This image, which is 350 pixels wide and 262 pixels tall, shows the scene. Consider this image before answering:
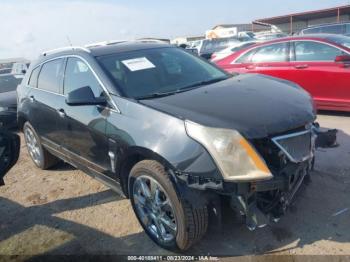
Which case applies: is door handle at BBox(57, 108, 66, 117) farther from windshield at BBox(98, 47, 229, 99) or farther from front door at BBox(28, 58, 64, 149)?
windshield at BBox(98, 47, 229, 99)

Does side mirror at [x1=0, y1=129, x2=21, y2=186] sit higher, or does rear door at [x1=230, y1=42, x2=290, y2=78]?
rear door at [x1=230, y1=42, x2=290, y2=78]

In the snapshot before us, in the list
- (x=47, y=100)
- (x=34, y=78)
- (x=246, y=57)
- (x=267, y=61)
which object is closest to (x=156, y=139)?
(x=47, y=100)

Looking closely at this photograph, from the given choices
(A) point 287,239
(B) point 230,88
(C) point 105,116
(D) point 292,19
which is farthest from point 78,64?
(D) point 292,19

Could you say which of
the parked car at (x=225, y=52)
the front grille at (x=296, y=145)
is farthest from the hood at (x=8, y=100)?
the front grille at (x=296, y=145)

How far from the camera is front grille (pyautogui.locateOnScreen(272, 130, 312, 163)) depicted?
9.09ft

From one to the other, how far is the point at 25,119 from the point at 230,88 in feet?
11.1

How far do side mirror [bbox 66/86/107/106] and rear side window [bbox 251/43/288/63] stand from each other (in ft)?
15.2

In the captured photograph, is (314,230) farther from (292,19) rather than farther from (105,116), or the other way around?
(292,19)

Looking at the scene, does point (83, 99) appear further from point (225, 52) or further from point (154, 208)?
point (225, 52)

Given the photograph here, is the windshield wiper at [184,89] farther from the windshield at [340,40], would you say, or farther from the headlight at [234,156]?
the windshield at [340,40]

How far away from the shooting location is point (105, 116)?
3430 mm

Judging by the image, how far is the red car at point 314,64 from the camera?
621 centimetres

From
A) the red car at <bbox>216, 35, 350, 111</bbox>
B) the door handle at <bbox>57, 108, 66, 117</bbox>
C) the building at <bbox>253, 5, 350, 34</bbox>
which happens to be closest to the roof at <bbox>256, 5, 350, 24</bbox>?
the building at <bbox>253, 5, 350, 34</bbox>

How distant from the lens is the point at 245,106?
9.92ft
